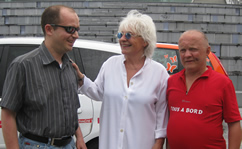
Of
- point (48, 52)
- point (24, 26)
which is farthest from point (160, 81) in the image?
point (24, 26)

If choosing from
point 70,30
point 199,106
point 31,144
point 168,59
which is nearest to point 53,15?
point 70,30

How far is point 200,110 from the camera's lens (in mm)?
2342

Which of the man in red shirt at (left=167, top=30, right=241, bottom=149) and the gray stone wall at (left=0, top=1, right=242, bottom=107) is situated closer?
the man in red shirt at (left=167, top=30, right=241, bottom=149)

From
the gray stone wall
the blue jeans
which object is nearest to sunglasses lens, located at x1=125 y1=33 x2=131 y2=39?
the blue jeans

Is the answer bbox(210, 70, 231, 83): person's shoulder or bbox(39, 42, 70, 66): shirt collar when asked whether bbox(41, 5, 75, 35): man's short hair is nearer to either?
bbox(39, 42, 70, 66): shirt collar

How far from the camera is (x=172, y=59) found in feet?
15.4

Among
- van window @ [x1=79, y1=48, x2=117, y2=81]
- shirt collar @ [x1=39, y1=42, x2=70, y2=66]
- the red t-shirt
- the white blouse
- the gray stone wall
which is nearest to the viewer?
shirt collar @ [x1=39, y1=42, x2=70, y2=66]

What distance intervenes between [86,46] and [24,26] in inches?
356

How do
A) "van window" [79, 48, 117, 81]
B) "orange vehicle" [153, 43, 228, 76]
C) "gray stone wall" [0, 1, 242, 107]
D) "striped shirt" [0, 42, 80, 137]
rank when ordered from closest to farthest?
"striped shirt" [0, 42, 80, 137] < "van window" [79, 48, 117, 81] < "orange vehicle" [153, 43, 228, 76] < "gray stone wall" [0, 1, 242, 107]

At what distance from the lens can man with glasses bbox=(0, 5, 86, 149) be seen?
2.08 meters

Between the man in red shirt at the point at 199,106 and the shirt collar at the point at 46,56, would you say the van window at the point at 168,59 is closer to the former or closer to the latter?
the man in red shirt at the point at 199,106

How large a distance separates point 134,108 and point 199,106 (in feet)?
1.67

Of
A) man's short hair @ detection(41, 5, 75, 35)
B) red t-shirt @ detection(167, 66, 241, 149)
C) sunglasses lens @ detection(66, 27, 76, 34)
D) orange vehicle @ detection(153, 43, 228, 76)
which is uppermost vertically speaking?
man's short hair @ detection(41, 5, 75, 35)

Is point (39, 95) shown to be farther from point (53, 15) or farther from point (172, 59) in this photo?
point (172, 59)
